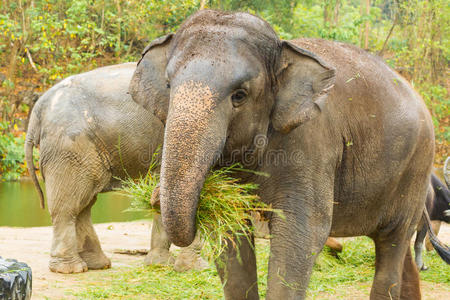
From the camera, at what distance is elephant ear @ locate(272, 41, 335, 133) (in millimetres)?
3139

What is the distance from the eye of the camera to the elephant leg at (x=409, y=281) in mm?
4801

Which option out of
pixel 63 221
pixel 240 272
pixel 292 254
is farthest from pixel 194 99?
pixel 63 221

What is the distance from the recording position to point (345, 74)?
371 centimetres

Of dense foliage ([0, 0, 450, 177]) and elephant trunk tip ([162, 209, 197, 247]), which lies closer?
elephant trunk tip ([162, 209, 197, 247])

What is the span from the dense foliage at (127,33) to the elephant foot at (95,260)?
280 inches

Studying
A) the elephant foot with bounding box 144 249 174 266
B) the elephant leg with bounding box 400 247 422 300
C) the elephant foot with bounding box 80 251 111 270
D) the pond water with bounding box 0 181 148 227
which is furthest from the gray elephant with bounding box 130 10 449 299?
the pond water with bounding box 0 181 148 227

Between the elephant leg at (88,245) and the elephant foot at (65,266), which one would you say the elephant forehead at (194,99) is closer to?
the elephant foot at (65,266)

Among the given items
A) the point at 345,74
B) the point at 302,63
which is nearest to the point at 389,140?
the point at 345,74

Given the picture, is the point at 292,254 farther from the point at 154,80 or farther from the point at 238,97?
the point at 154,80

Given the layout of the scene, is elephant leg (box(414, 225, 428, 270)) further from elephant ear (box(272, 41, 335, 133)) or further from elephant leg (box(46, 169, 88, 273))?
elephant ear (box(272, 41, 335, 133))

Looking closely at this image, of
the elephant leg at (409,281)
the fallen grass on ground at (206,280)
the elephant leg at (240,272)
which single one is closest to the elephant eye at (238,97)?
the elephant leg at (240,272)

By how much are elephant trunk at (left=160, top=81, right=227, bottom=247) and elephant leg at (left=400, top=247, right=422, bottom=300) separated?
2600 millimetres

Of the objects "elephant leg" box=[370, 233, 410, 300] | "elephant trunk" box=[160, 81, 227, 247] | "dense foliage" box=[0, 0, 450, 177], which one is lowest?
"dense foliage" box=[0, 0, 450, 177]

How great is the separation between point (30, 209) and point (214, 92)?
34.4ft
